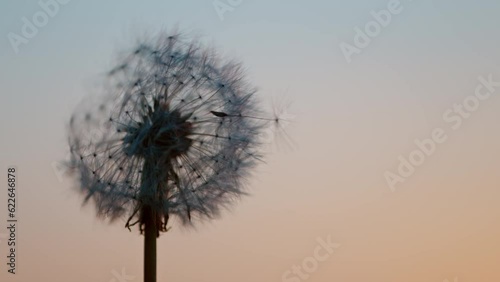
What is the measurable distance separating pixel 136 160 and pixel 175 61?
1.17m

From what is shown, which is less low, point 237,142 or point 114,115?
point 114,115

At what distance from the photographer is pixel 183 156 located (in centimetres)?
755

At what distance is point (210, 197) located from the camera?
25.1ft

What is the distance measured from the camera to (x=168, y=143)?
740 centimetres

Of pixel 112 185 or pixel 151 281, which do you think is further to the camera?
pixel 112 185

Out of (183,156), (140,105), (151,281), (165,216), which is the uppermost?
(140,105)

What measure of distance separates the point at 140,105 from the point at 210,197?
4.08ft

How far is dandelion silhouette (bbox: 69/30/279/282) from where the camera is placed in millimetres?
7387

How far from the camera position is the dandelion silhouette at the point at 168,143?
7387 millimetres

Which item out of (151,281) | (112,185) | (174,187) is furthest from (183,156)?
(151,281)

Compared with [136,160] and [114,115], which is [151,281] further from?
[114,115]

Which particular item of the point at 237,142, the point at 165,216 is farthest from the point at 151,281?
the point at 237,142

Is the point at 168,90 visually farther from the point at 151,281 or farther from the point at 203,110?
the point at 151,281

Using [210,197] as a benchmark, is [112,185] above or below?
above
